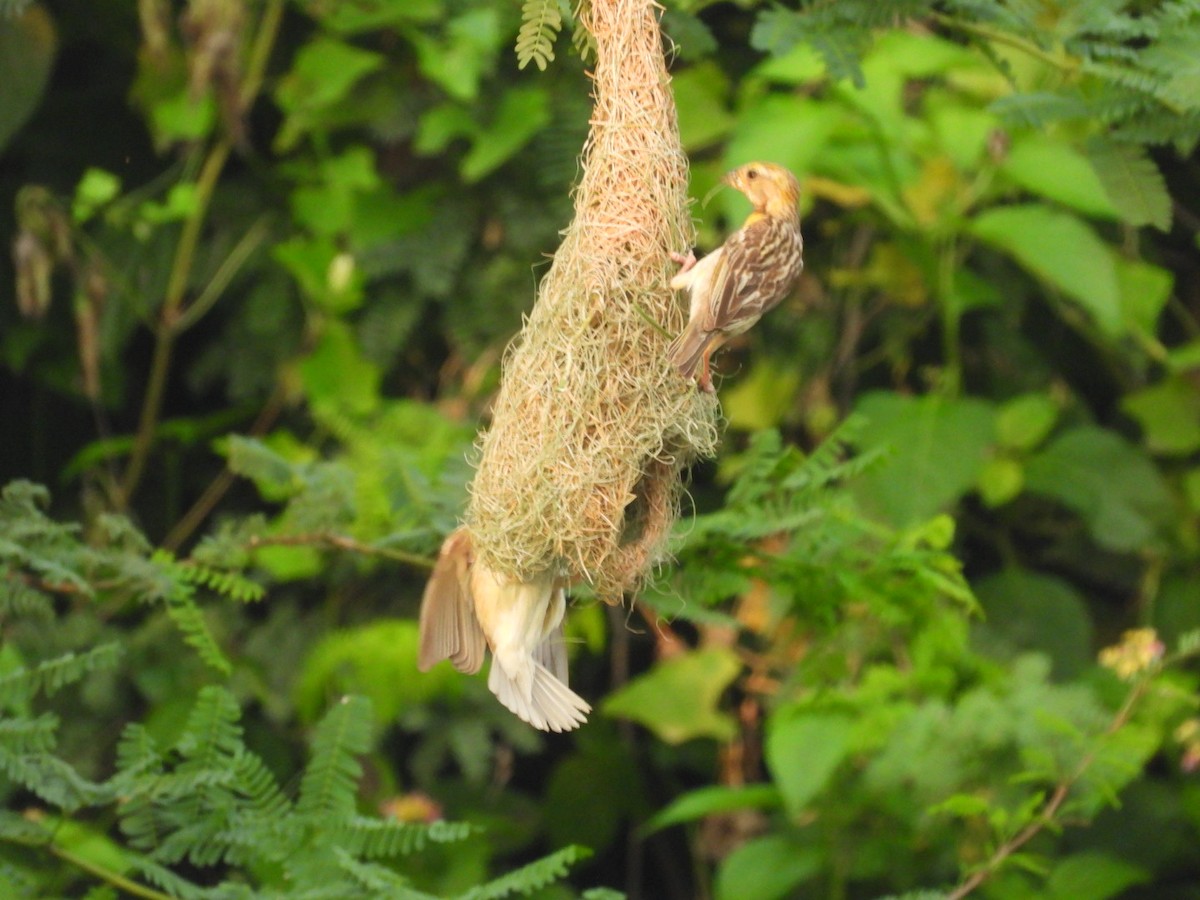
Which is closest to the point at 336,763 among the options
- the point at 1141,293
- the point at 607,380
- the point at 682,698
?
the point at 607,380

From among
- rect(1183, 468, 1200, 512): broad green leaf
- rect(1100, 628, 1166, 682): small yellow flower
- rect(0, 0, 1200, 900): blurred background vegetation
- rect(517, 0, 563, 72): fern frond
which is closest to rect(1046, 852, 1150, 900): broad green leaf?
rect(0, 0, 1200, 900): blurred background vegetation

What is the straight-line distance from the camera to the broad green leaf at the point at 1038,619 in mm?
3461

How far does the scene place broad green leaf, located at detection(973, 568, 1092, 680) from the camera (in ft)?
11.4

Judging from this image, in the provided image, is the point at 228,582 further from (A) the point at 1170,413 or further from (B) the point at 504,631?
(A) the point at 1170,413

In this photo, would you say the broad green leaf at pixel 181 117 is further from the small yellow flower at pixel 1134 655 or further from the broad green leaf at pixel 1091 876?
the broad green leaf at pixel 1091 876

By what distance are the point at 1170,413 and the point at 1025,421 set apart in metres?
0.43

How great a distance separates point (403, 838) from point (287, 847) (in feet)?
0.52

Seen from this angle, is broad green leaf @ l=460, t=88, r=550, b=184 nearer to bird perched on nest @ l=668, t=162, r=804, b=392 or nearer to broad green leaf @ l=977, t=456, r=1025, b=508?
broad green leaf @ l=977, t=456, r=1025, b=508

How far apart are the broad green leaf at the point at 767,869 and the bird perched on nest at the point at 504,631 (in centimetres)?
143

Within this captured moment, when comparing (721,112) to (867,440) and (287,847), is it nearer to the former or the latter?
(867,440)

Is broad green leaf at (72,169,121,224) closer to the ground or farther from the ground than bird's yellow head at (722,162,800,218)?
closer to the ground

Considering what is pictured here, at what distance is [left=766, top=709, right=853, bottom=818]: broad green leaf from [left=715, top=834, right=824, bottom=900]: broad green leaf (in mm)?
298

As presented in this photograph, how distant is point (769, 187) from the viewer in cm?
194

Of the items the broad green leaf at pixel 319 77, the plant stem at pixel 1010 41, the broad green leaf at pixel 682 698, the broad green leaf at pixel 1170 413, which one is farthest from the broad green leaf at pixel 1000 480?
the broad green leaf at pixel 319 77
